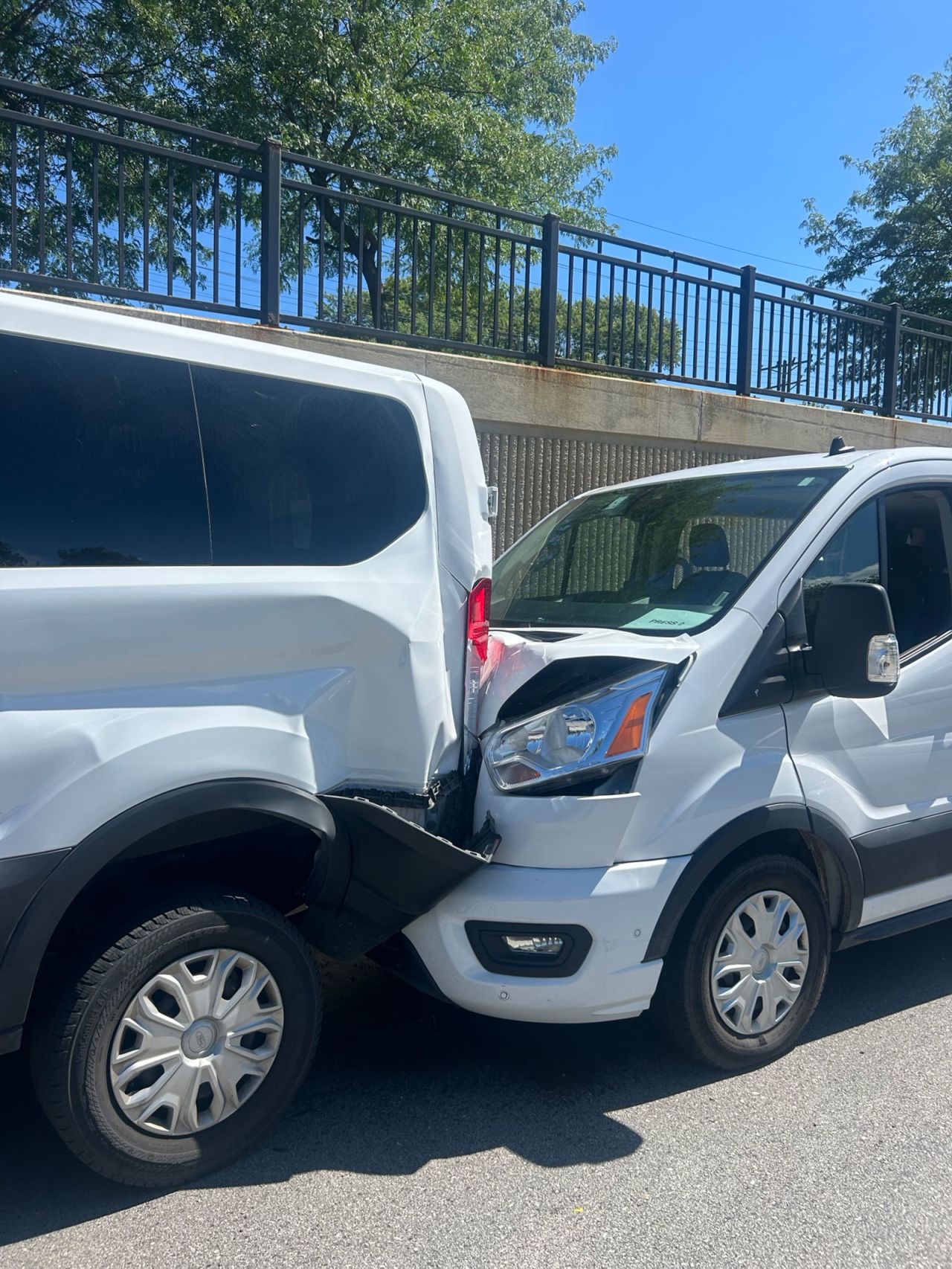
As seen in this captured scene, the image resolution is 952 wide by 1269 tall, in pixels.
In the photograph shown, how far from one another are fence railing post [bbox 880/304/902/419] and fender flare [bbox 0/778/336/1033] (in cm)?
922

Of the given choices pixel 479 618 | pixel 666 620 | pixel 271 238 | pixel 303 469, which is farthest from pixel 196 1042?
pixel 271 238

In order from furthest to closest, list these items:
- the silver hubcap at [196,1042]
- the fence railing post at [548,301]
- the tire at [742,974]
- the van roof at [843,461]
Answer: the fence railing post at [548,301] < the van roof at [843,461] < the tire at [742,974] < the silver hubcap at [196,1042]

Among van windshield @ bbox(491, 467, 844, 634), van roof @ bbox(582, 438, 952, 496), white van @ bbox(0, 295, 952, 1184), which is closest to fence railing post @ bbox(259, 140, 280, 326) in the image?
van windshield @ bbox(491, 467, 844, 634)

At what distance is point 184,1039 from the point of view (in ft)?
8.77

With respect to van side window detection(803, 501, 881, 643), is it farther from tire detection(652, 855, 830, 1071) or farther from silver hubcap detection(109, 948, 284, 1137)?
silver hubcap detection(109, 948, 284, 1137)

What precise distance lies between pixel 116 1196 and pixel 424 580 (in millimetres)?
1815

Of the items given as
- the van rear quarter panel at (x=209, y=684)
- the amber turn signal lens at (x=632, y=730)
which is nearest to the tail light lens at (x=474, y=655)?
the van rear quarter panel at (x=209, y=684)

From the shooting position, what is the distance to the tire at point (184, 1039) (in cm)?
251

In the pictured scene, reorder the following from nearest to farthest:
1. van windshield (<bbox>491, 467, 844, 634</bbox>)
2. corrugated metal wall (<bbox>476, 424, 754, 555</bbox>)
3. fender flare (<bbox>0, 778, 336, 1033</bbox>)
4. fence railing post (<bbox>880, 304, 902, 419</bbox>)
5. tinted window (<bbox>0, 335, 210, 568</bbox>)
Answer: fender flare (<bbox>0, 778, 336, 1033</bbox>)
tinted window (<bbox>0, 335, 210, 568</bbox>)
van windshield (<bbox>491, 467, 844, 634</bbox>)
corrugated metal wall (<bbox>476, 424, 754, 555</bbox>)
fence railing post (<bbox>880, 304, 902, 419</bbox>)

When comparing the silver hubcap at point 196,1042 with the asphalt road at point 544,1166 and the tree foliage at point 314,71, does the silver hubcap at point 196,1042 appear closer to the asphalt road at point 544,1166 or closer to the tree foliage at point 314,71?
Answer: the asphalt road at point 544,1166

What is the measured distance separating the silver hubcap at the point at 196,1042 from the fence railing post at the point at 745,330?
7415 millimetres

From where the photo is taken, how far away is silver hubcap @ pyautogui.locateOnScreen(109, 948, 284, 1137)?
2.61 m

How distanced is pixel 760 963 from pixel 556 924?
0.83 m

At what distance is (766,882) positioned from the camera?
3.35m
